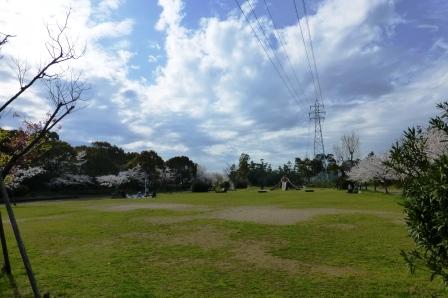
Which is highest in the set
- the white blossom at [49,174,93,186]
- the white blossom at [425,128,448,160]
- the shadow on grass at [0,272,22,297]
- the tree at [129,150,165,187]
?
the tree at [129,150,165,187]

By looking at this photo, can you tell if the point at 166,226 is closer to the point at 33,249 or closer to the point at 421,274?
the point at 33,249

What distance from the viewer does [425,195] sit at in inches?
158

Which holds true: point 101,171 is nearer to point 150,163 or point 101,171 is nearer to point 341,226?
point 150,163

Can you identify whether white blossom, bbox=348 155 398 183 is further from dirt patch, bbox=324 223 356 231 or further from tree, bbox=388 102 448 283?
tree, bbox=388 102 448 283

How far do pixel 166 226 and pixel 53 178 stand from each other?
48.6 meters

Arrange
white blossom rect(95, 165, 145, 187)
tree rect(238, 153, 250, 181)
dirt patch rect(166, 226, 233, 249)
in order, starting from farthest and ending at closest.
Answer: tree rect(238, 153, 250, 181)
white blossom rect(95, 165, 145, 187)
dirt patch rect(166, 226, 233, 249)

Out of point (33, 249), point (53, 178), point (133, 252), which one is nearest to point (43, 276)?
point (133, 252)

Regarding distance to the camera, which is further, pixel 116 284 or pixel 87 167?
pixel 87 167

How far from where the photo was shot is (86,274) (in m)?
9.62

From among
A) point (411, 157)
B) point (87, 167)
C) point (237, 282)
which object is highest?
point (87, 167)

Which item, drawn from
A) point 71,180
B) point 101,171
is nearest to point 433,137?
point 71,180

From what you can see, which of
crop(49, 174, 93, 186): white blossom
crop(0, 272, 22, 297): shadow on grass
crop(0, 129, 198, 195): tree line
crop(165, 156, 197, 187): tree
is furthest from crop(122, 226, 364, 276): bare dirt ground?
crop(165, 156, 197, 187): tree

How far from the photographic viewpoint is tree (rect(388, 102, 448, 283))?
12.4 ft

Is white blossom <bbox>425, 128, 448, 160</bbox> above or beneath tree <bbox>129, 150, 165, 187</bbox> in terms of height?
beneath
